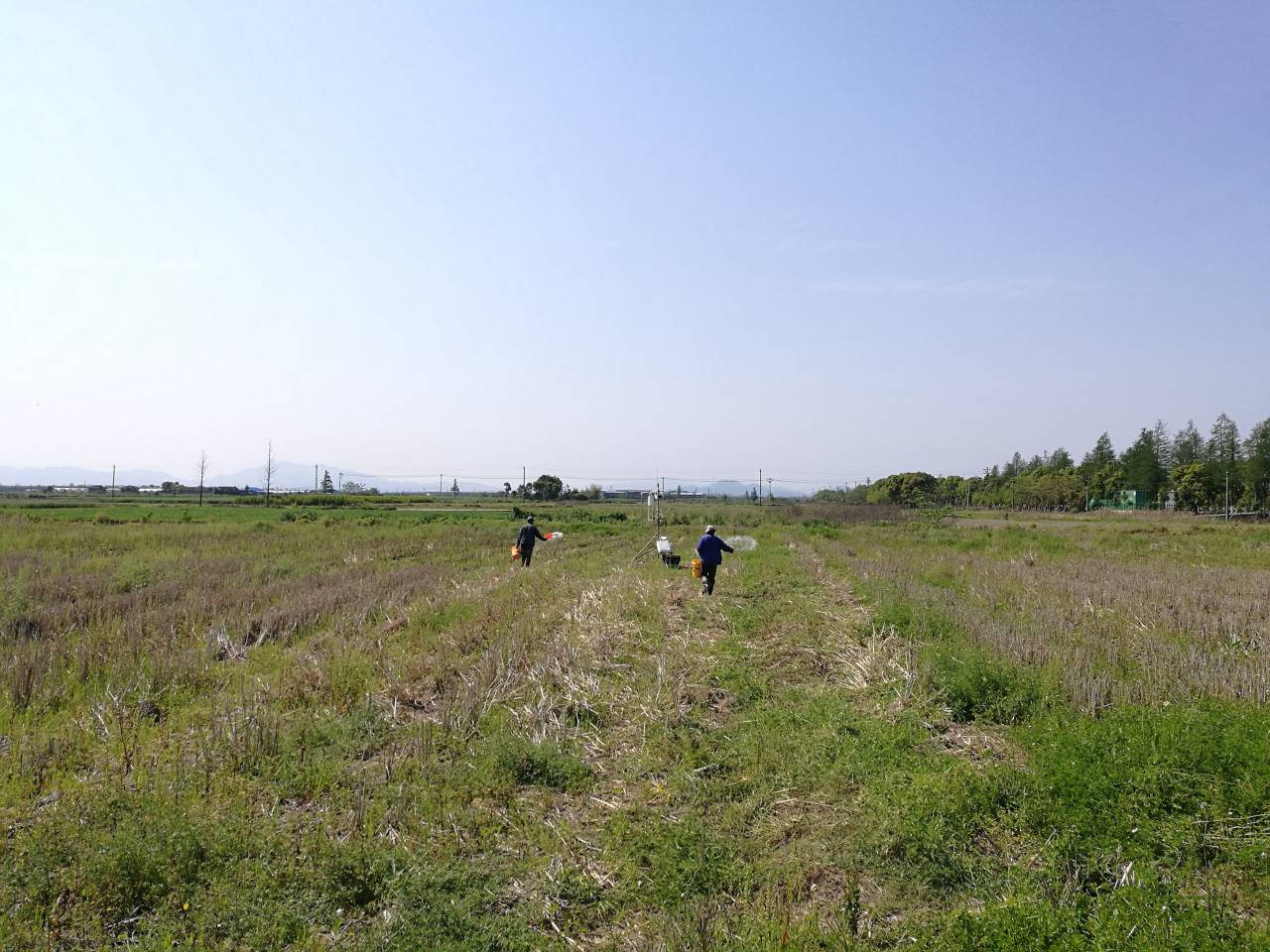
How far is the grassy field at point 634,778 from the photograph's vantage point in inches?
165

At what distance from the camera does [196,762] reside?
6062 millimetres

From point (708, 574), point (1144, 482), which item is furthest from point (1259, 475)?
point (708, 574)

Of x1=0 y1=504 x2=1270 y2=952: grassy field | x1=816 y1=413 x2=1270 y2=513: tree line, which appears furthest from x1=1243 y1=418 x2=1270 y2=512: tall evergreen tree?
x1=0 y1=504 x2=1270 y2=952: grassy field

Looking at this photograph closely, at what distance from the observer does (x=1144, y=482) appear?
82.7m

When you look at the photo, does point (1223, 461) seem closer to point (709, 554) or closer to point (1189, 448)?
point (1189, 448)

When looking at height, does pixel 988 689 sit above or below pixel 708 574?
below

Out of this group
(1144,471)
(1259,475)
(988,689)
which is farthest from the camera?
(1144,471)

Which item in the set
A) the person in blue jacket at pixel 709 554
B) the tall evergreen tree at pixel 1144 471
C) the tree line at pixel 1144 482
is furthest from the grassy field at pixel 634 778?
the tall evergreen tree at pixel 1144 471

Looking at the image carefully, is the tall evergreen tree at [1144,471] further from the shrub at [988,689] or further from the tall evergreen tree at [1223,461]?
the shrub at [988,689]

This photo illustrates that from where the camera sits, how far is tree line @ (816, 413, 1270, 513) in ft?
245

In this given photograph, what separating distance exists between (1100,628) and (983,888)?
29.1ft

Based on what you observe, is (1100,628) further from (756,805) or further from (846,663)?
(756,805)

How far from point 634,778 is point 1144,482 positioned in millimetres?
96265

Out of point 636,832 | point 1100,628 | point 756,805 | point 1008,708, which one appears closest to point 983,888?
point 756,805
